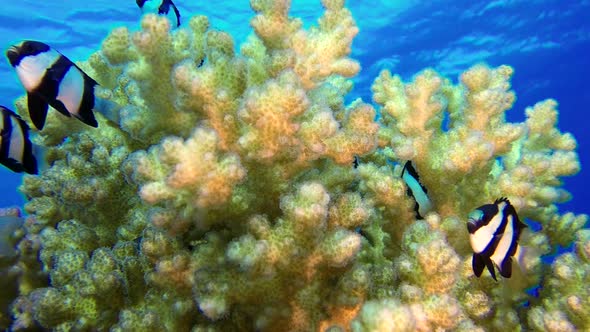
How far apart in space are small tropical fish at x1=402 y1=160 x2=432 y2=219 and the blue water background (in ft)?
68.7

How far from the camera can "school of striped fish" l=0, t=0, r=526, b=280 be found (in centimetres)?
194

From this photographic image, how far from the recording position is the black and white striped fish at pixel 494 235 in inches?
75.4

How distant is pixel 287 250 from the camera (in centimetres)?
182

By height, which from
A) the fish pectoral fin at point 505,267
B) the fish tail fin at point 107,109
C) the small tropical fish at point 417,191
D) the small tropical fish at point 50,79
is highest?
the small tropical fish at point 50,79

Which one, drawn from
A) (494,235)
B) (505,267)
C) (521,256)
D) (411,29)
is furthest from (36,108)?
(411,29)

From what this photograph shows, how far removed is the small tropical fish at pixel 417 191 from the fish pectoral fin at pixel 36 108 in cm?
208

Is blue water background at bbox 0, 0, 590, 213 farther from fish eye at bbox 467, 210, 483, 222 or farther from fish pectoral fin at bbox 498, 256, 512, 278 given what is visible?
fish pectoral fin at bbox 498, 256, 512, 278

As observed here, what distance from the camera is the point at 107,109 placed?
2357mm

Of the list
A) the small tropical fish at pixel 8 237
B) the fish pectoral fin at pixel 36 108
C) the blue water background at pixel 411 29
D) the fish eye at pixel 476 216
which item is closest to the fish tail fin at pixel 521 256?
the fish eye at pixel 476 216

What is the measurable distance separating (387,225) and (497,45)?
104 feet

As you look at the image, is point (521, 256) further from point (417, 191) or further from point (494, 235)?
point (417, 191)

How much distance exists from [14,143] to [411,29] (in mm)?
27157

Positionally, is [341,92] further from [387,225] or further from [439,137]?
[387,225]

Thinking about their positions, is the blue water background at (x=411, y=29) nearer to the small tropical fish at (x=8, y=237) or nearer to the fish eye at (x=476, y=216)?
the small tropical fish at (x=8, y=237)
